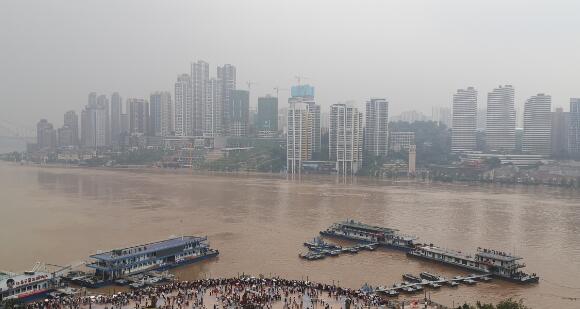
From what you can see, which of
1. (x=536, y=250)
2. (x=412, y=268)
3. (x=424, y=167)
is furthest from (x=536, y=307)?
(x=424, y=167)

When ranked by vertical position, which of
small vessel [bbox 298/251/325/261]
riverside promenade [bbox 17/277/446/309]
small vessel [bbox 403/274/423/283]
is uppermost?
riverside promenade [bbox 17/277/446/309]

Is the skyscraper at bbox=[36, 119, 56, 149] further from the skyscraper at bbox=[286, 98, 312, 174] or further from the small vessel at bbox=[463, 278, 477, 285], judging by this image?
the small vessel at bbox=[463, 278, 477, 285]

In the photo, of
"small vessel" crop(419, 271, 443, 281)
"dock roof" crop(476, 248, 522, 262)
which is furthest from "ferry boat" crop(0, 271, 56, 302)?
"dock roof" crop(476, 248, 522, 262)

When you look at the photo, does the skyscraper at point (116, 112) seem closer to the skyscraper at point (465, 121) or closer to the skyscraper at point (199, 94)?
the skyscraper at point (199, 94)

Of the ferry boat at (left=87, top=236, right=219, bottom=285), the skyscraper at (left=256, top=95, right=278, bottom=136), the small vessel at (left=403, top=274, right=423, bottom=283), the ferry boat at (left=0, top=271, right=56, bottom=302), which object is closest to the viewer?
the ferry boat at (left=0, top=271, right=56, bottom=302)

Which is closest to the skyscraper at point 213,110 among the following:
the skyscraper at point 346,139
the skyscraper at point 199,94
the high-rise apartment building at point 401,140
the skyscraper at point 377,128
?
the skyscraper at point 199,94

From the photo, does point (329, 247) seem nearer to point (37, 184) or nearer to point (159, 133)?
point (37, 184)
